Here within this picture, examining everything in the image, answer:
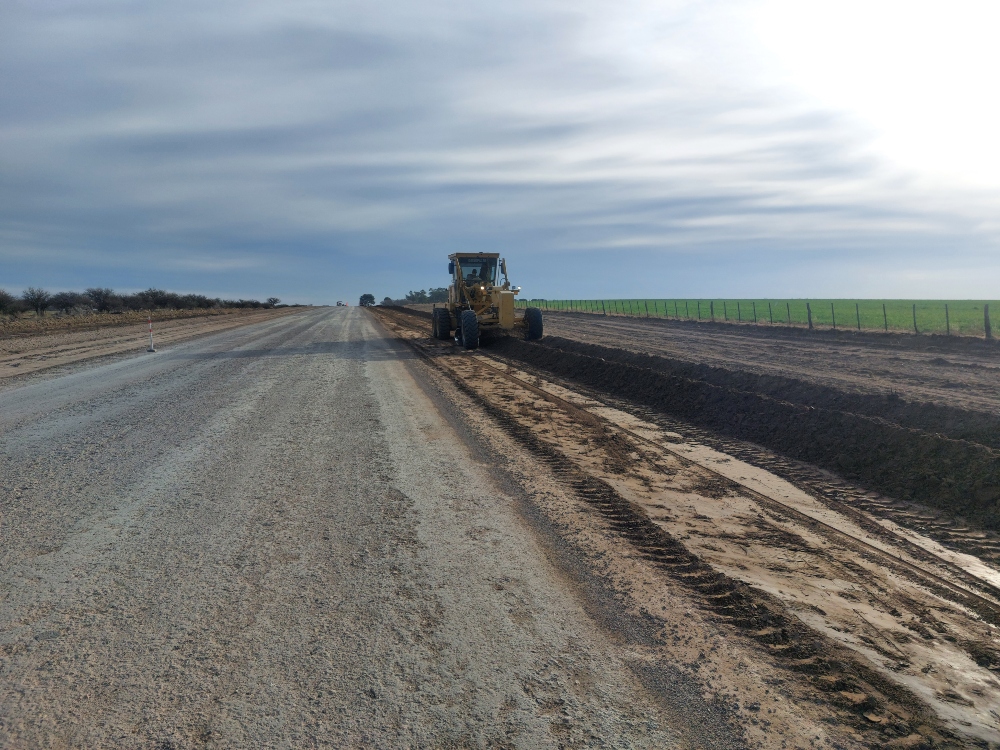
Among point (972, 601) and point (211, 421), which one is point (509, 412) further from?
point (972, 601)

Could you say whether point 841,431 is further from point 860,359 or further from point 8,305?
point 8,305

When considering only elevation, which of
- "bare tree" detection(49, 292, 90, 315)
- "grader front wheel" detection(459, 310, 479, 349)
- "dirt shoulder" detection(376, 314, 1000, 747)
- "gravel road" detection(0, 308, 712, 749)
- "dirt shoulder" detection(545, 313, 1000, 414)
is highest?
"bare tree" detection(49, 292, 90, 315)

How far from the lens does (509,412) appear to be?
10.4 m

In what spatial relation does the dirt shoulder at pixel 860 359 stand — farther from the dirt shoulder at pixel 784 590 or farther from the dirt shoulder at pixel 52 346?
the dirt shoulder at pixel 52 346

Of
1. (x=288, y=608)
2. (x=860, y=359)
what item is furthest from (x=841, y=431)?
(x=860, y=359)

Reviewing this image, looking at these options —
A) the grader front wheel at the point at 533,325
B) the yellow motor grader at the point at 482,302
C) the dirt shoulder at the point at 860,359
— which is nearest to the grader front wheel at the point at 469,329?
the yellow motor grader at the point at 482,302

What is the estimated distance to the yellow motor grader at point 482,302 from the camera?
A: 71.6 ft

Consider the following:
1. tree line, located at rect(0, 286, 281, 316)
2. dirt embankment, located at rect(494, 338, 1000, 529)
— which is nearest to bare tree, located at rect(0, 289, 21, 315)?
tree line, located at rect(0, 286, 281, 316)

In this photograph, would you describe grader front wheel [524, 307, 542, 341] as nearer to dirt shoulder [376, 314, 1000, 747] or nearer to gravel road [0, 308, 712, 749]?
dirt shoulder [376, 314, 1000, 747]

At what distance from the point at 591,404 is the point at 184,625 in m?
8.68

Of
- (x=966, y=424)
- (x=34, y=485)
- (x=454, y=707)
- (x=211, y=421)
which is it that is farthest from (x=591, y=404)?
(x=454, y=707)

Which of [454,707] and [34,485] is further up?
[34,485]

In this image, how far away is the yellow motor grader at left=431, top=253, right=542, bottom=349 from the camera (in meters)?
21.8

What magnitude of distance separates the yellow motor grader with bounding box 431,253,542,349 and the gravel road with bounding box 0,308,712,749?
47.0ft
